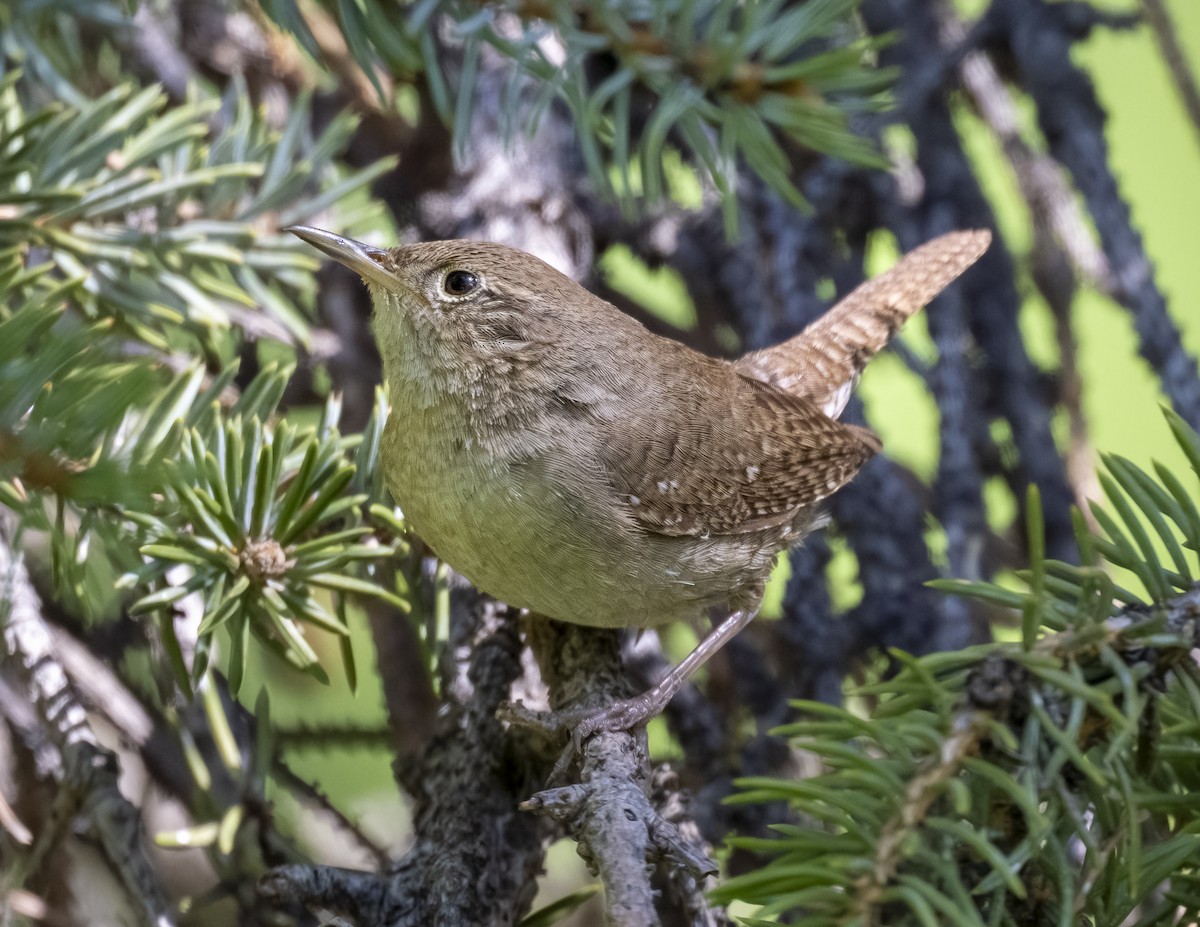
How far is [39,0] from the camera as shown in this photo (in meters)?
1.70

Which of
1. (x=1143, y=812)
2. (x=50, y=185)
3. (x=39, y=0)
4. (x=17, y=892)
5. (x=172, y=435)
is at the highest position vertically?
(x=39, y=0)

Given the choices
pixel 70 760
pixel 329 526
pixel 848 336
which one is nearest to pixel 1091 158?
pixel 848 336

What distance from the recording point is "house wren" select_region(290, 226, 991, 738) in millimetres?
1742

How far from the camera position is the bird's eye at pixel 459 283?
77.0 inches

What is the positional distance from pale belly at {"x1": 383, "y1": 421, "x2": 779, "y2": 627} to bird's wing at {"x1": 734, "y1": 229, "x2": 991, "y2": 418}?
652 mm

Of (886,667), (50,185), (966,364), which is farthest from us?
(966,364)

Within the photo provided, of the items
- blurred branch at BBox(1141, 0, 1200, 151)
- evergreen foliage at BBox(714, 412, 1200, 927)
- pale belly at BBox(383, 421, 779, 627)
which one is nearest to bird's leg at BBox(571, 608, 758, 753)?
pale belly at BBox(383, 421, 779, 627)

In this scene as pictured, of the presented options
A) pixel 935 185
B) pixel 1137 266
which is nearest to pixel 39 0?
pixel 935 185

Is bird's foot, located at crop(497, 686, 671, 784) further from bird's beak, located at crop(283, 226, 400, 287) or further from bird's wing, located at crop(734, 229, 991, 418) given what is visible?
bird's wing, located at crop(734, 229, 991, 418)

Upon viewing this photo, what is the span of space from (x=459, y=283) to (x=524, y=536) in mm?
525

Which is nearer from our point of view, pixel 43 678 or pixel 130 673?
pixel 43 678

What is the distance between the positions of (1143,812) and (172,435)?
3.97 ft

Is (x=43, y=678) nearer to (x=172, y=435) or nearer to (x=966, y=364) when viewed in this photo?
(x=172, y=435)

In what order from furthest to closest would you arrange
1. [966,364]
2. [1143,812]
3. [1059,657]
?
[966,364] < [1143,812] < [1059,657]
